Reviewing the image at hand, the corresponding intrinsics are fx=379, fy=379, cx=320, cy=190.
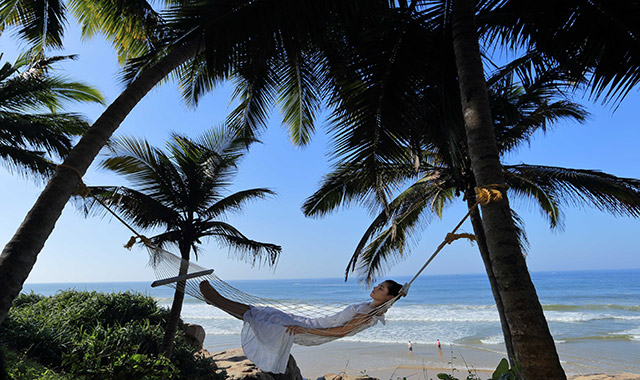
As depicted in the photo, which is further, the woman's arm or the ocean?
the ocean

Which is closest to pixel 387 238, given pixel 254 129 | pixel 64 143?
pixel 254 129

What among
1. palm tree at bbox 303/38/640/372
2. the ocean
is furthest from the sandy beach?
palm tree at bbox 303/38/640/372

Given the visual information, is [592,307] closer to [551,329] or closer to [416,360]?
[551,329]

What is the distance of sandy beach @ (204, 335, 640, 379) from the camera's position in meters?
7.82

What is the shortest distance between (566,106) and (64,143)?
287 inches

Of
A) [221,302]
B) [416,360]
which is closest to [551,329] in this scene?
[416,360]

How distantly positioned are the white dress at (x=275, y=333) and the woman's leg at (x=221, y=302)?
0.07 m

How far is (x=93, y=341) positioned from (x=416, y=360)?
285 inches

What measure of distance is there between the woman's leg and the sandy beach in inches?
199

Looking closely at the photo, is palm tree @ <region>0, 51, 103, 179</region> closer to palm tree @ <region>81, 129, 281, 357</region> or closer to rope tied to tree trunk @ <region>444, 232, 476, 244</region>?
palm tree @ <region>81, 129, 281, 357</region>

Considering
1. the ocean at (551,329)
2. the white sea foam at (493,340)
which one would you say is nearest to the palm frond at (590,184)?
the ocean at (551,329)

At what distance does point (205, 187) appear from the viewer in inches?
211

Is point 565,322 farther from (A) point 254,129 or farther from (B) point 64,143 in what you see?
(B) point 64,143

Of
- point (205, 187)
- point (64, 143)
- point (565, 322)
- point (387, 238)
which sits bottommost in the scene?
point (565, 322)
